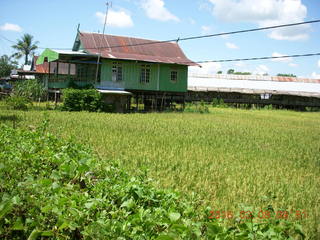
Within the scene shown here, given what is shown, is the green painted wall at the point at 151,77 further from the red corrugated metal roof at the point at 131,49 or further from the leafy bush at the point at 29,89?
the leafy bush at the point at 29,89

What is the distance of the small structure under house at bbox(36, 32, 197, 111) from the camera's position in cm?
2256

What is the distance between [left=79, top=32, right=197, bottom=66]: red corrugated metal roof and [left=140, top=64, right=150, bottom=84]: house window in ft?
2.26

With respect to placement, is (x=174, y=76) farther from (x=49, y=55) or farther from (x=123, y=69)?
(x=49, y=55)

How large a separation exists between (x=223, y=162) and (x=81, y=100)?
13803 mm

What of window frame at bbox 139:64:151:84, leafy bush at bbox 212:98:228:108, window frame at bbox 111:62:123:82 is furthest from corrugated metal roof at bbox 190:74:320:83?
window frame at bbox 111:62:123:82

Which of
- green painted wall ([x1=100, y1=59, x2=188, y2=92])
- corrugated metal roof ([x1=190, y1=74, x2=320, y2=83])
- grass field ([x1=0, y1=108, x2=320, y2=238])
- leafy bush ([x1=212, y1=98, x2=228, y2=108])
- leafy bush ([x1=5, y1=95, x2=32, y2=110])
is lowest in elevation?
grass field ([x1=0, y1=108, x2=320, y2=238])

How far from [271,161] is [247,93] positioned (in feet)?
99.0

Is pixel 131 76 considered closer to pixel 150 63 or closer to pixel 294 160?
pixel 150 63

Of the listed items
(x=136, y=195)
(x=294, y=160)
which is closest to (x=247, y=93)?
(x=294, y=160)

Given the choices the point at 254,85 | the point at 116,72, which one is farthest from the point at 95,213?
the point at 254,85

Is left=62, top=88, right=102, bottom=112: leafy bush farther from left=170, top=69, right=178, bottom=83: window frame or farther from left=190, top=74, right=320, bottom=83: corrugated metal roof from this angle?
left=190, top=74, right=320, bottom=83: corrugated metal roof

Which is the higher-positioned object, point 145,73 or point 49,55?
point 49,55

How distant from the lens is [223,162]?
27.2ft

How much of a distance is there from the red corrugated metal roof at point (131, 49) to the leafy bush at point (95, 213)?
18.4 m
